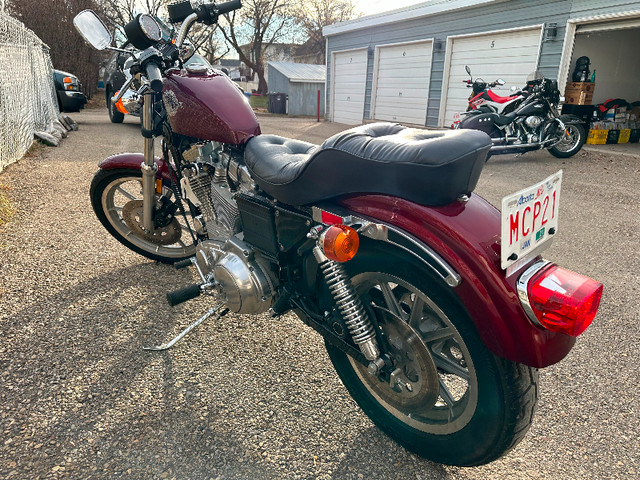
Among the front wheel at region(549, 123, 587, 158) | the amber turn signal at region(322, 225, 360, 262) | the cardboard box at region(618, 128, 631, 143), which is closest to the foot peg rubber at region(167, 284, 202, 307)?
the amber turn signal at region(322, 225, 360, 262)

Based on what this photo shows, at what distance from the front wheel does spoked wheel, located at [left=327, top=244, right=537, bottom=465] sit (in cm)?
818

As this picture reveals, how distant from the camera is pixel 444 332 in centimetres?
169

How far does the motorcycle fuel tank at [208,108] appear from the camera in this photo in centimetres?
232

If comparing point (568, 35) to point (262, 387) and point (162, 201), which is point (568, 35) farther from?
point (262, 387)

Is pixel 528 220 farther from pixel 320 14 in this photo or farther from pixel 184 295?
pixel 320 14

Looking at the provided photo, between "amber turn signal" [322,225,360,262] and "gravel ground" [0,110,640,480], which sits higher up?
"amber turn signal" [322,225,360,262]

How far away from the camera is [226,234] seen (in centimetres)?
256

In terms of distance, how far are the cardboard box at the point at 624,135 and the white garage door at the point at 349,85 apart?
793 cm

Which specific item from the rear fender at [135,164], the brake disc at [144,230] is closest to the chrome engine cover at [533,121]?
the brake disc at [144,230]

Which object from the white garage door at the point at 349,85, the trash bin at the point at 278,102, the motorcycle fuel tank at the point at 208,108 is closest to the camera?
the motorcycle fuel tank at the point at 208,108

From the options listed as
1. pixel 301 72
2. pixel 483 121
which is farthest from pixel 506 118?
pixel 301 72

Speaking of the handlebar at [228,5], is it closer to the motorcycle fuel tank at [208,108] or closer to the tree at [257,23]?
the motorcycle fuel tank at [208,108]

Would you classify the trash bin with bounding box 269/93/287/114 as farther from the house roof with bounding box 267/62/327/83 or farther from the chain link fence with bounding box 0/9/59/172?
the chain link fence with bounding box 0/9/59/172

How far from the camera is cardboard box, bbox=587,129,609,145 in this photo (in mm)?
10406
